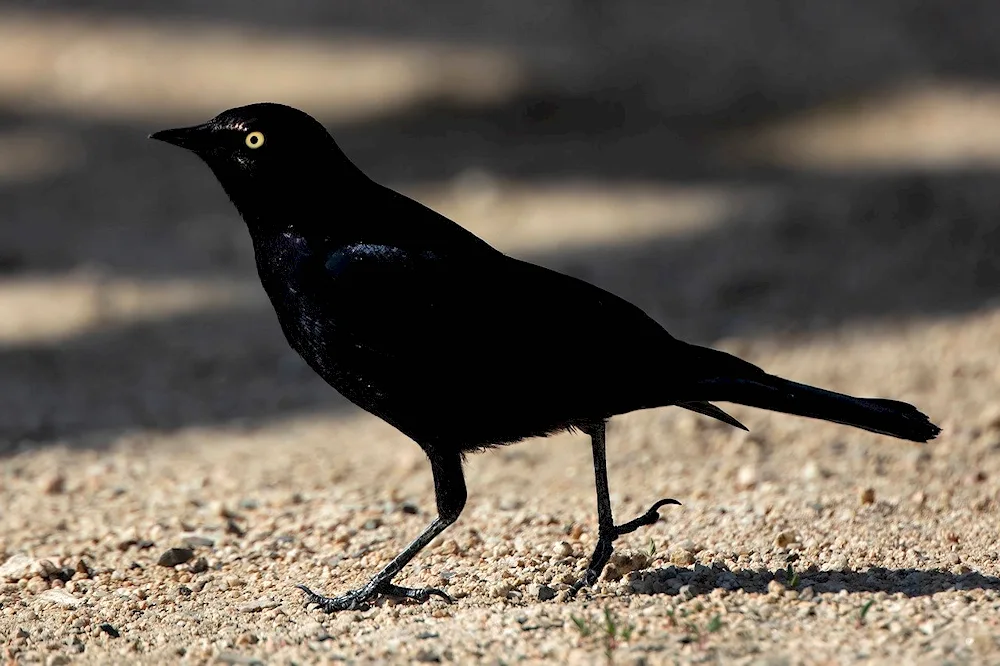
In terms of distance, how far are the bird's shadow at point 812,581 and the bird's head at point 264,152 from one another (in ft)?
5.56

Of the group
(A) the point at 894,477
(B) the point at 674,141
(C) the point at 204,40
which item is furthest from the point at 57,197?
(A) the point at 894,477

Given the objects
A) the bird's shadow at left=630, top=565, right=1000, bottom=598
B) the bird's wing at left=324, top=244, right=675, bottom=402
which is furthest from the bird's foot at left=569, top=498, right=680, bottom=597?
the bird's wing at left=324, top=244, right=675, bottom=402

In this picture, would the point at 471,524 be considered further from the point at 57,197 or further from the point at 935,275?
the point at 57,197

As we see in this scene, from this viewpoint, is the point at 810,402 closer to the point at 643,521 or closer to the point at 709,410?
the point at 709,410

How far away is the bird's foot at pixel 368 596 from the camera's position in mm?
4477

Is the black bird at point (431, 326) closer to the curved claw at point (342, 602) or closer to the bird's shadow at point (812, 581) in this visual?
the curved claw at point (342, 602)

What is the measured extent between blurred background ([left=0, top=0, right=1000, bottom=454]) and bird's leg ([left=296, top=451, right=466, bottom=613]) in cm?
353

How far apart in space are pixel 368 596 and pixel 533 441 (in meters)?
2.91

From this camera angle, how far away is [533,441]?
7.32m

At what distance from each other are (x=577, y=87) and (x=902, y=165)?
291 cm

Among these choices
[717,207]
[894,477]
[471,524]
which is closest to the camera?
[471,524]

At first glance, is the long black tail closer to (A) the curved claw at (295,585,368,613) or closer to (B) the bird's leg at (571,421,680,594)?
(B) the bird's leg at (571,421,680,594)

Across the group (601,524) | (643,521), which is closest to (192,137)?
(601,524)

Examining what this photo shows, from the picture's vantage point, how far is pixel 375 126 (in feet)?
39.3
